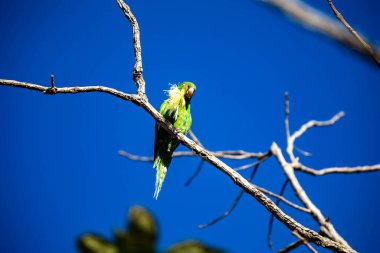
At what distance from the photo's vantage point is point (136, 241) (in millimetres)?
902

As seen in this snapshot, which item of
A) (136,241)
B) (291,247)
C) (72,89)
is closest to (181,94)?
(72,89)

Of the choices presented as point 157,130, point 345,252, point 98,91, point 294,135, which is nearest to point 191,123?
point 157,130

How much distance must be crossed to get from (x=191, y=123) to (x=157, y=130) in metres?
0.63

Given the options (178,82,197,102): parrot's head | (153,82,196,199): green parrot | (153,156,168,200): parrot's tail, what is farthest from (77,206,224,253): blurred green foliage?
(178,82,197,102): parrot's head

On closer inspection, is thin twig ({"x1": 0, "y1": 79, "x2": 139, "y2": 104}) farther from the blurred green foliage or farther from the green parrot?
the blurred green foliage

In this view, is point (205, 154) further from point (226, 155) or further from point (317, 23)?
point (317, 23)

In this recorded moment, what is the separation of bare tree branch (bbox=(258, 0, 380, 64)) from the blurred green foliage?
2.22 feet

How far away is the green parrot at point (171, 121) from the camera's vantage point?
A: 16.1 ft

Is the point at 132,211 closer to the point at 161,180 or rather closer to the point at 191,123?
the point at 161,180

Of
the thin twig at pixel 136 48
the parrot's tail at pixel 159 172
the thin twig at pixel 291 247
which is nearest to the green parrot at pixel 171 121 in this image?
the parrot's tail at pixel 159 172

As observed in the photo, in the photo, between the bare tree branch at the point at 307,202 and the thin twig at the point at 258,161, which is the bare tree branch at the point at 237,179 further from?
the thin twig at the point at 258,161

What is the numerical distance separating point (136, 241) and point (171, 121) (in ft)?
13.7

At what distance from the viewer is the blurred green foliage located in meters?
0.90

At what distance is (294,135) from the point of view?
5.13 meters
